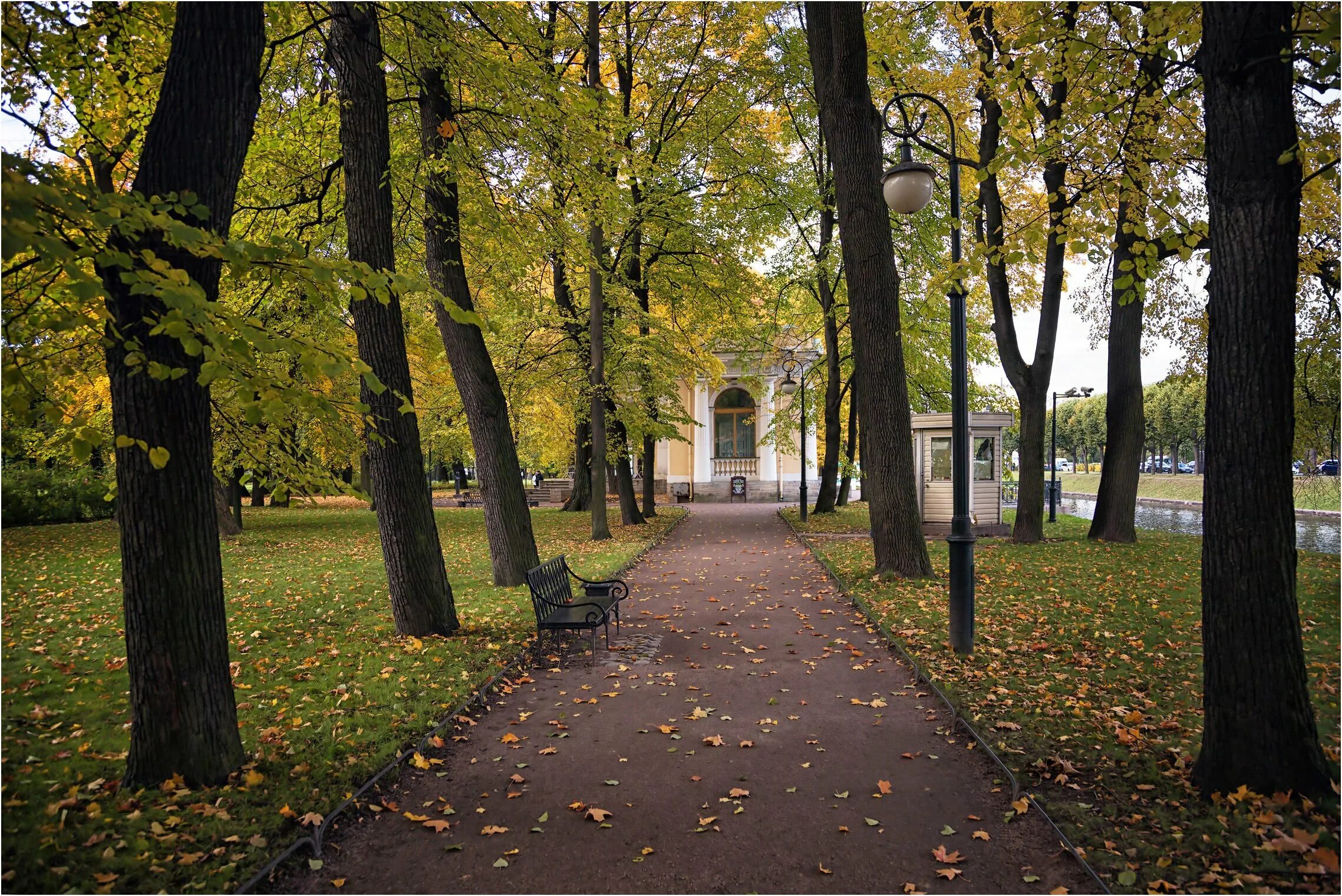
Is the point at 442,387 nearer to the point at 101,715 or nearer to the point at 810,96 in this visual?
the point at 810,96

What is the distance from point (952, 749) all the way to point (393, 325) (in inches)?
245

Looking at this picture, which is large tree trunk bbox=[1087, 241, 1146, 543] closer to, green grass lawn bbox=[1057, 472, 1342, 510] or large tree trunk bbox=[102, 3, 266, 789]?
green grass lawn bbox=[1057, 472, 1342, 510]

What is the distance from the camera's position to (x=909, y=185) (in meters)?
7.51

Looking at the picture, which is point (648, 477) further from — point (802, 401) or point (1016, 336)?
point (1016, 336)

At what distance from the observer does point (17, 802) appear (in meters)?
3.85

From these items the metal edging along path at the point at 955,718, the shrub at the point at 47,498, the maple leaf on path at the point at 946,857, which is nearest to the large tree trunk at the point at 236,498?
the shrub at the point at 47,498

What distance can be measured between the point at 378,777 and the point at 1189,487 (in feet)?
182

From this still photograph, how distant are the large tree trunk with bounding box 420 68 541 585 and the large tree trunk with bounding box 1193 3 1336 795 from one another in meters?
6.59

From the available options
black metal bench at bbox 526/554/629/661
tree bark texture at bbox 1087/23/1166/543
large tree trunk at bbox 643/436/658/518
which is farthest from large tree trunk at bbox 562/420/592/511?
tree bark texture at bbox 1087/23/1166/543

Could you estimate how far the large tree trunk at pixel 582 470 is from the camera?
79.8 feet

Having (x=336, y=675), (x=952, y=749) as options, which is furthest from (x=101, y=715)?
(x=952, y=749)

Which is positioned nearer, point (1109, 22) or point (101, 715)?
point (101, 715)

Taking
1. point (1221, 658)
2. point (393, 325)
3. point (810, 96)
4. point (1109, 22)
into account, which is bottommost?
point (1221, 658)

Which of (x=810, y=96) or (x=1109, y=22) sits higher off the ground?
(x=810, y=96)
